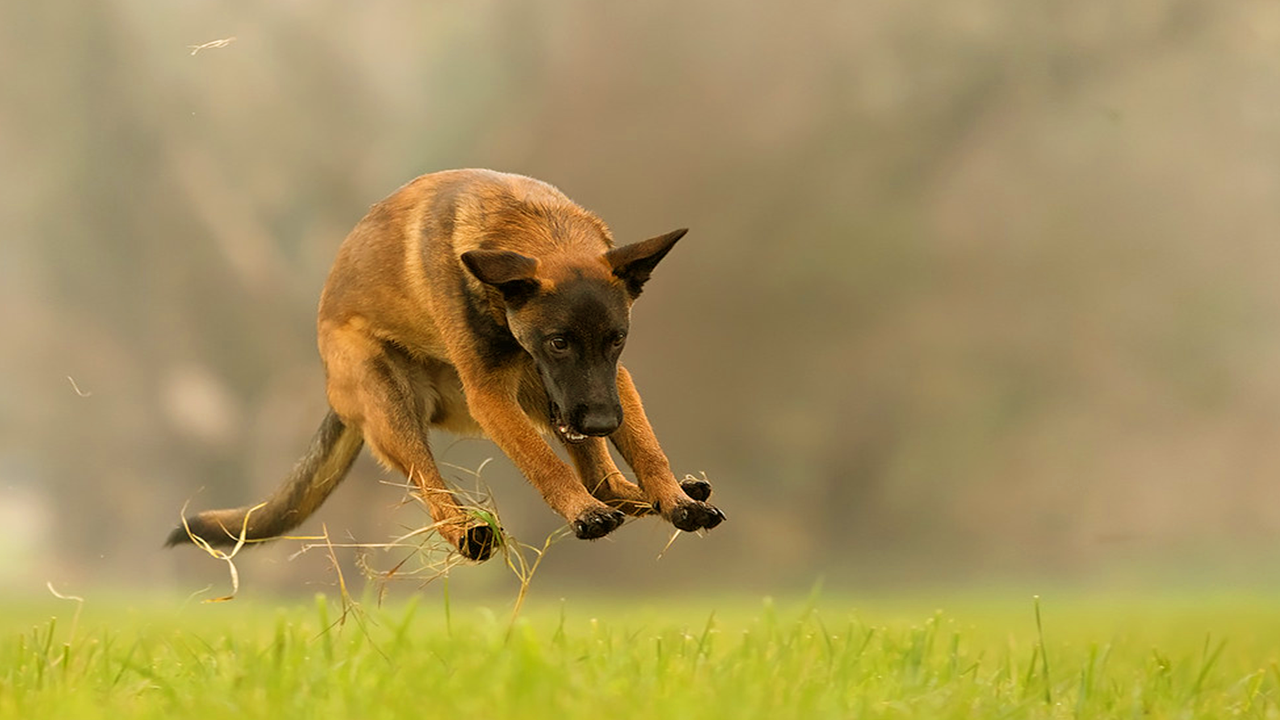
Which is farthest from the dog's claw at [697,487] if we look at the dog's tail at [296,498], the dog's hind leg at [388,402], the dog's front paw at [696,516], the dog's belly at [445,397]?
the dog's tail at [296,498]

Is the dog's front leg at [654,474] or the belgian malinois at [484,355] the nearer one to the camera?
the dog's front leg at [654,474]

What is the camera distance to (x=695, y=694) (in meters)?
4.12

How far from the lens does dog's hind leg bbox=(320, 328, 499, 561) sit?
6684mm

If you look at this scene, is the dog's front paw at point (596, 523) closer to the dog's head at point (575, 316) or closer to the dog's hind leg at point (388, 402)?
the dog's head at point (575, 316)

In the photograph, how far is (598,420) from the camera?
554 centimetres

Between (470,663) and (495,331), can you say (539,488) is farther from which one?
(470,663)

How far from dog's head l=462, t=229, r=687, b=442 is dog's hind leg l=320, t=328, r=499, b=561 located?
3.49ft

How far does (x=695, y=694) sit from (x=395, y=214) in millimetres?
3877

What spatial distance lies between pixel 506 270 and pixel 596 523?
1.29 m

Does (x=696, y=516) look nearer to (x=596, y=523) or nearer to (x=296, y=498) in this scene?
(x=596, y=523)

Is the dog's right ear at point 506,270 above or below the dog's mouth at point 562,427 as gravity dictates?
above

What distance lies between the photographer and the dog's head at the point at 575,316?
5.63 metres

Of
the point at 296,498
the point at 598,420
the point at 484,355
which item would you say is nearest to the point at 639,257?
the point at 598,420

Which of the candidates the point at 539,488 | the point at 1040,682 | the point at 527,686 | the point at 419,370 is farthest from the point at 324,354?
the point at 1040,682
